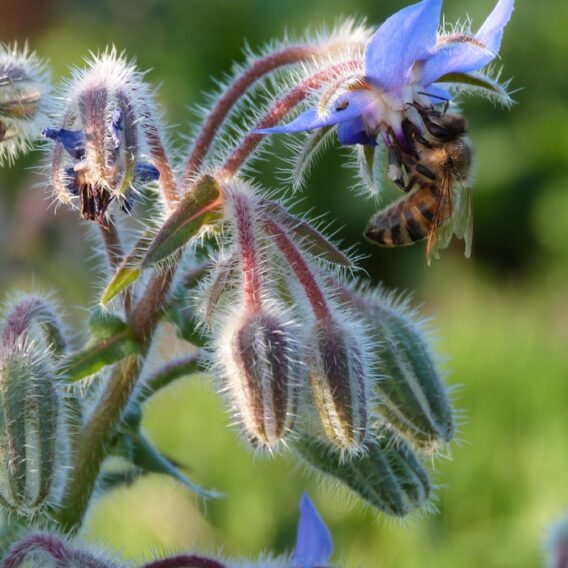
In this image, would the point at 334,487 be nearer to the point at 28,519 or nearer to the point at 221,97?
the point at 28,519

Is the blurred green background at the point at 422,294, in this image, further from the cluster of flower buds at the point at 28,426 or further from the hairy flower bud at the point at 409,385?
the hairy flower bud at the point at 409,385

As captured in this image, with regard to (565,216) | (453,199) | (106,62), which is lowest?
(106,62)

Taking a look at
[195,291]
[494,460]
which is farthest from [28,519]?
[494,460]

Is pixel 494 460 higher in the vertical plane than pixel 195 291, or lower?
higher

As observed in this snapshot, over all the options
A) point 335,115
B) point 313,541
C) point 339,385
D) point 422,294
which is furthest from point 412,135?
point 422,294

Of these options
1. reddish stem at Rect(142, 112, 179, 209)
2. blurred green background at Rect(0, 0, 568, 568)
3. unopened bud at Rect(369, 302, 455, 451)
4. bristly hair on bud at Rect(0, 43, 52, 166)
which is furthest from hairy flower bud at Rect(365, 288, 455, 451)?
bristly hair on bud at Rect(0, 43, 52, 166)

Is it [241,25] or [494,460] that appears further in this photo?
[241,25]

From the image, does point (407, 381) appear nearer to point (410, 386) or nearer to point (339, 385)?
point (410, 386)
